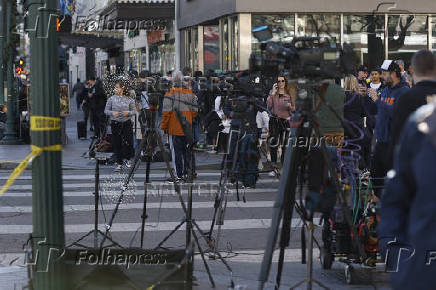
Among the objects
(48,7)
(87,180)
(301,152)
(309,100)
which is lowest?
(87,180)

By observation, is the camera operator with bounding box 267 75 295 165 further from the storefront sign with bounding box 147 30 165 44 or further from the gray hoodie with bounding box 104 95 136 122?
the storefront sign with bounding box 147 30 165 44

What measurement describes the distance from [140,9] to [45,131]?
25.4m

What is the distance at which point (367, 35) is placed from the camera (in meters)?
24.3

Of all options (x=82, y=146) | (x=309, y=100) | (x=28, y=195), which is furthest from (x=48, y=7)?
(x=82, y=146)

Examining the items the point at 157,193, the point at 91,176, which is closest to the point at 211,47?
the point at 91,176

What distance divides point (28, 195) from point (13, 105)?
11.7 m

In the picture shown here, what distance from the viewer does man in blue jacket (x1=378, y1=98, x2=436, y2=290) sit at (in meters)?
3.39

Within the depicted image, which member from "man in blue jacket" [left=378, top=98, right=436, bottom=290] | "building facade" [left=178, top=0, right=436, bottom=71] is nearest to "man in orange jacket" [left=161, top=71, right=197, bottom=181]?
"building facade" [left=178, top=0, right=436, bottom=71]

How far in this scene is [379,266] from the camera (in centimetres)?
730

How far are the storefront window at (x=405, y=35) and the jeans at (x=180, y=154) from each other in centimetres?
1198

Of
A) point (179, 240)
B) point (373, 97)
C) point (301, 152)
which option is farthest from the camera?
point (373, 97)

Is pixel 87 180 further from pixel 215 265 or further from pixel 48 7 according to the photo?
pixel 48 7

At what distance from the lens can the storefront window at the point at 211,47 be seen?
28.9 m

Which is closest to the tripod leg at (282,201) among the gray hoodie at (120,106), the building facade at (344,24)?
the gray hoodie at (120,106)
